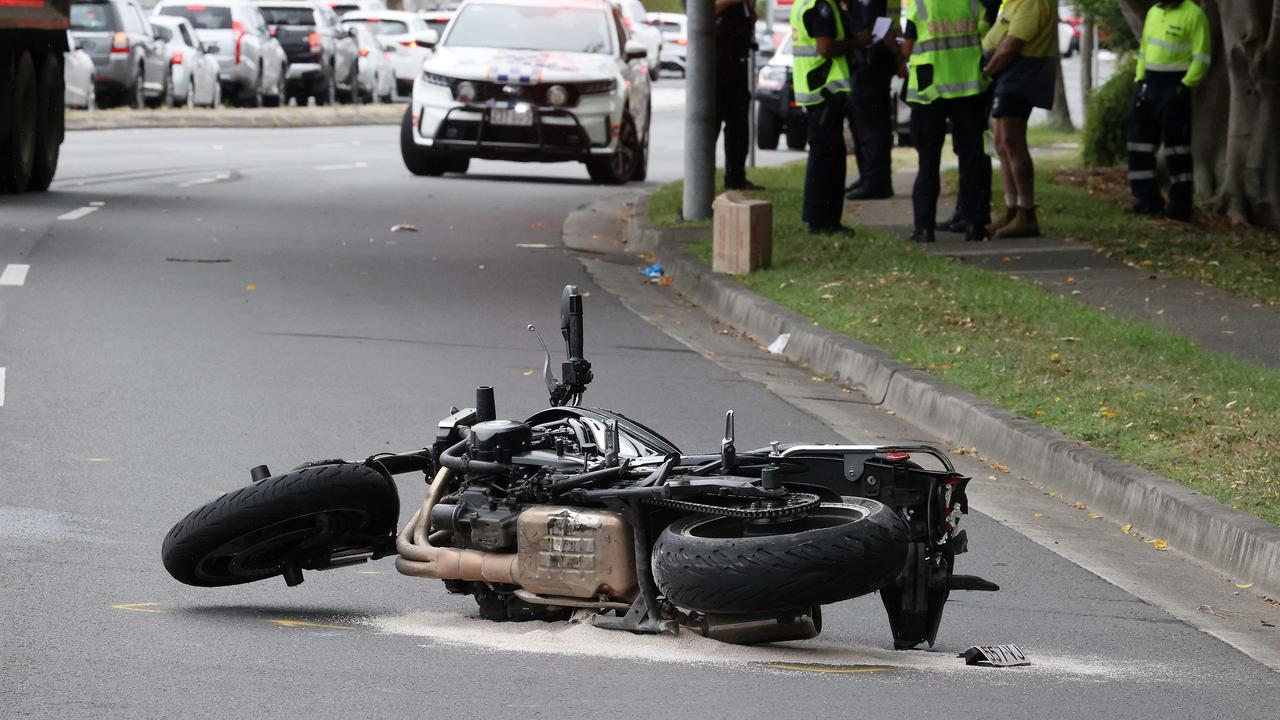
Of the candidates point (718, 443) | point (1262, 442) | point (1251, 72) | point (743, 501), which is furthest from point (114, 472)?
point (1251, 72)

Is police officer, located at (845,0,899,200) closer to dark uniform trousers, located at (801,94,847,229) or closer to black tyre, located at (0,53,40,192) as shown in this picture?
dark uniform trousers, located at (801,94,847,229)

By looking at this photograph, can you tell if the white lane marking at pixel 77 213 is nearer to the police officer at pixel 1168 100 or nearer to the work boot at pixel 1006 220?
the work boot at pixel 1006 220

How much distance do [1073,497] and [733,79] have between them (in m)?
11.5

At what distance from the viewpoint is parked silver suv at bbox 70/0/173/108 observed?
31.6 m

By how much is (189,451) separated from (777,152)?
21.4 metres

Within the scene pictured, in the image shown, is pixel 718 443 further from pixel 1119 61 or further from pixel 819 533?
pixel 1119 61

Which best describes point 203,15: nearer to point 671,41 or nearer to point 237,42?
point 237,42

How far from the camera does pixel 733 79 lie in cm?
1914

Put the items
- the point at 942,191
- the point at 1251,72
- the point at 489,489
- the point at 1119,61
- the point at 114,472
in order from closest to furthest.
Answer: the point at 489,489 → the point at 114,472 → the point at 1251,72 → the point at 942,191 → the point at 1119,61

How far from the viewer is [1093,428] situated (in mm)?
8578

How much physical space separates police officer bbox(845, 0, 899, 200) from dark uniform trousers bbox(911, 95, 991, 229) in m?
1.76

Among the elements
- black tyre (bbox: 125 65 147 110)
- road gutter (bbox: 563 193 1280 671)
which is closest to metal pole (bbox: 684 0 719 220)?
road gutter (bbox: 563 193 1280 671)

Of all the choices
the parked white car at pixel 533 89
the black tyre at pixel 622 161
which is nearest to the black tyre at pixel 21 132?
the parked white car at pixel 533 89

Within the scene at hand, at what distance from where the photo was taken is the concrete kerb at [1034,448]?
6.96 metres
